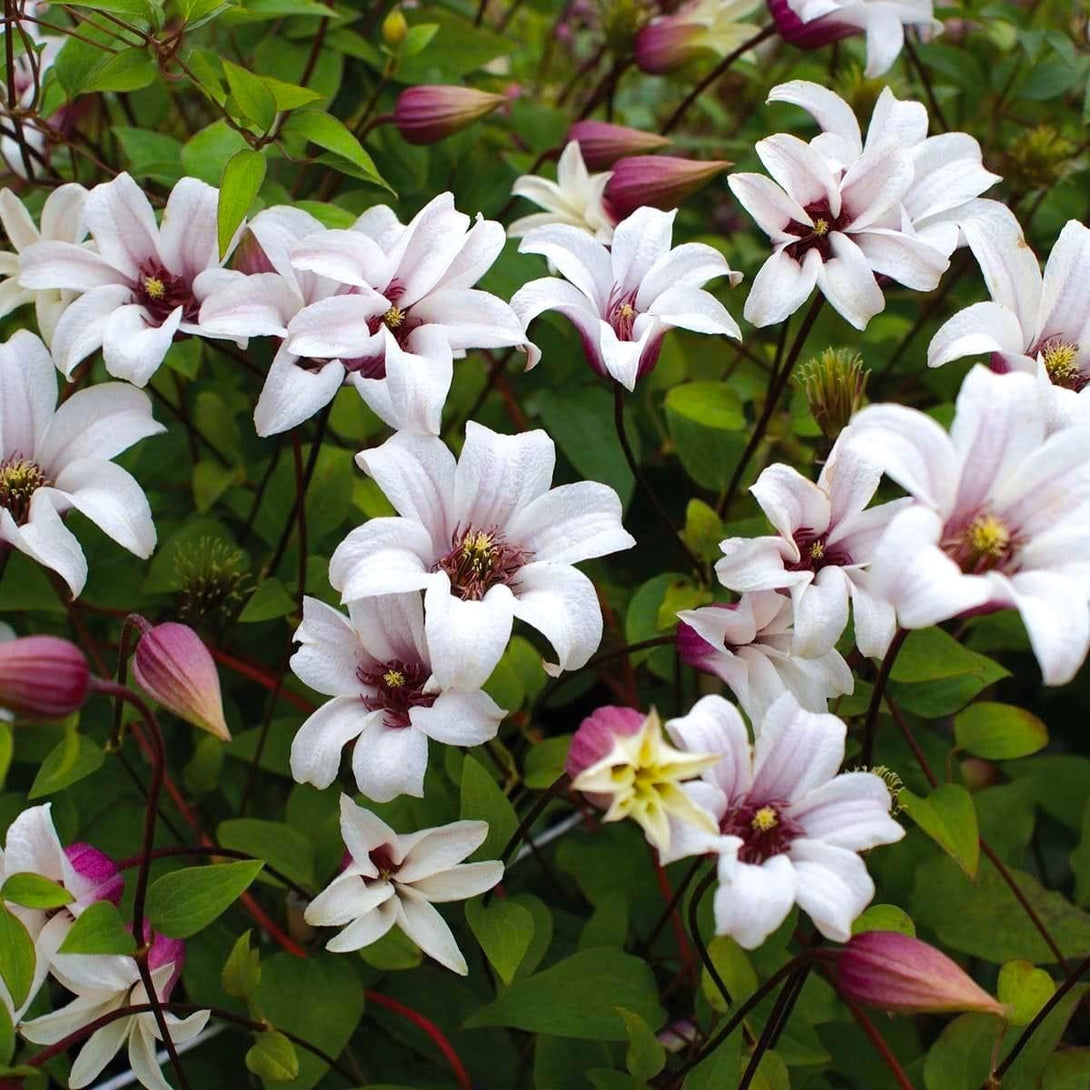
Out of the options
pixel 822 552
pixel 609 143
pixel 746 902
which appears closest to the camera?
pixel 746 902

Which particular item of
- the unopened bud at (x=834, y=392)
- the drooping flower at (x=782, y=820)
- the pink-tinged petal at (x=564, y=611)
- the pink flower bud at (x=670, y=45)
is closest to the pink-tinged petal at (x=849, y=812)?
the drooping flower at (x=782, y=820)

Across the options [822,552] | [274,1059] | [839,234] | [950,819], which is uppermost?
[839,234]

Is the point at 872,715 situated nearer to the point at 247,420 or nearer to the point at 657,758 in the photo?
the point at 657,758

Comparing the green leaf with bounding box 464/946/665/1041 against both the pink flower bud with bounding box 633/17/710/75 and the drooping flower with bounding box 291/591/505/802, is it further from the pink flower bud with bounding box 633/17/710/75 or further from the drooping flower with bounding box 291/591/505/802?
the pink flower bud with bounding box 633/17/710/75

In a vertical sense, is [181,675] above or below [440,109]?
below

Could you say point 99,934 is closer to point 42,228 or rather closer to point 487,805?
point 487,805

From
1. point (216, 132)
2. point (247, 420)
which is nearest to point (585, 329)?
point (216, 132)

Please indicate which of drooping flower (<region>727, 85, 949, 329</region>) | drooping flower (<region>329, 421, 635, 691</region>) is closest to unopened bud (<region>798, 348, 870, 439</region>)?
drooping flower (<region>727, 85, 949, 329</region>)

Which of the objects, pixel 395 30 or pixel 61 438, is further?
pixel 395 30

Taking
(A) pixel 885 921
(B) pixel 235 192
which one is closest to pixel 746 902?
(A) pixel 885 921
